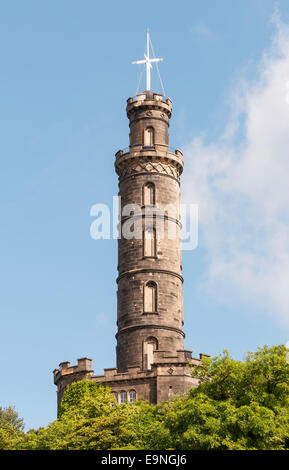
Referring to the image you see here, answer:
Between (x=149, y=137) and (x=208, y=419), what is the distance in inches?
1318

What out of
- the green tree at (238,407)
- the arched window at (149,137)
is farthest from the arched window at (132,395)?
the arched window at (149,137)

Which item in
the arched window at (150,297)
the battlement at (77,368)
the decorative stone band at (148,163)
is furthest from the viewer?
the decorative stone band at (148,163)

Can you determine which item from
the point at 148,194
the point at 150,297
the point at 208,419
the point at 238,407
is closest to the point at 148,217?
the point at 148,194

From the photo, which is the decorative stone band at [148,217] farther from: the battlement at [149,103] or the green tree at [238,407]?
the green tree at [238,407]

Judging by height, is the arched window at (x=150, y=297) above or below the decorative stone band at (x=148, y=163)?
below

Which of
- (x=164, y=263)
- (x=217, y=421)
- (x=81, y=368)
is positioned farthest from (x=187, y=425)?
(x=164, y=263)

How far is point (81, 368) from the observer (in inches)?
2495

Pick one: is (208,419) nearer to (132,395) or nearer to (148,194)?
(132,395)

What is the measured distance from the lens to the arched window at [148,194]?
68812mm

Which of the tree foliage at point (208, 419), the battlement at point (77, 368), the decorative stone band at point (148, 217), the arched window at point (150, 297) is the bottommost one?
the tree foliage at point (208, 419)

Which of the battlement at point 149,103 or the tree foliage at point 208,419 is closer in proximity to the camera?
the tree foliage at point 208,419

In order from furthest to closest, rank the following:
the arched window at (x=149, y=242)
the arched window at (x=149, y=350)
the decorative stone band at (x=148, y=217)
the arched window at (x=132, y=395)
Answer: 1. the decorative stone band at (x=148, y=217)
2. the arched window at (x=149, y=242)
3. the arched window at (x=149, y=350)
4. the arched window at (x=132, y=395)

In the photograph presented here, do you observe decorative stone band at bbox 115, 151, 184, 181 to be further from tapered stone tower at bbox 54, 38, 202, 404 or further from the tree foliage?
the tree foliage
